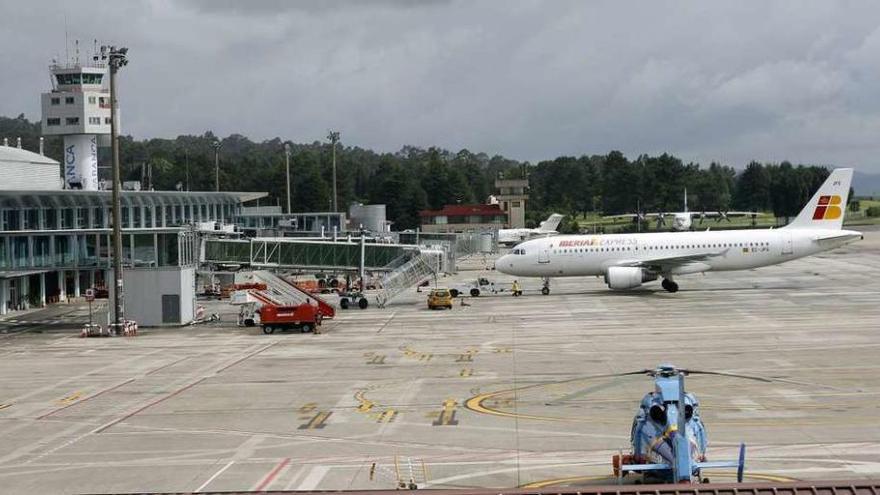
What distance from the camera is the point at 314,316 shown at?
56938 millimetres

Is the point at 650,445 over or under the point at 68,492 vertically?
over

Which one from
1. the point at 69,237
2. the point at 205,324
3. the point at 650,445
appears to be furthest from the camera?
the point at 69,237

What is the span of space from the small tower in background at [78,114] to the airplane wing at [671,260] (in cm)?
6341

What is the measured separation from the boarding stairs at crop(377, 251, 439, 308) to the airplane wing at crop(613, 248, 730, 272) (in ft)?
45.9

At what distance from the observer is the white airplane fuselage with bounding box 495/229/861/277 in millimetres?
72312

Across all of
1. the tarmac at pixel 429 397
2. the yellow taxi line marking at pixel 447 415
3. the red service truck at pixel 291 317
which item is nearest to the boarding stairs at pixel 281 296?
the tarmac at pixel 429 397

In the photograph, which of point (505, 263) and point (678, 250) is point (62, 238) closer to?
point (505, 263)

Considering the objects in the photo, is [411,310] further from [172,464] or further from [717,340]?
[172,464]

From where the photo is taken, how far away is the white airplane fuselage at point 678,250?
72.3 meters

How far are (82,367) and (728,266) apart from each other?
45.6m

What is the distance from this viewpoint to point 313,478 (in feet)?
80.0

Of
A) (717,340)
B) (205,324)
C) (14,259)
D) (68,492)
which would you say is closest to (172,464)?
(68,492)

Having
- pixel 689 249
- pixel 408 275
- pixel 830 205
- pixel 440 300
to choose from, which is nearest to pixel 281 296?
pixel 440 300

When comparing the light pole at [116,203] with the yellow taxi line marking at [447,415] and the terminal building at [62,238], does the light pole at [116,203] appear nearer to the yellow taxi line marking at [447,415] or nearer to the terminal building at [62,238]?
the terminal building at [62,238]
